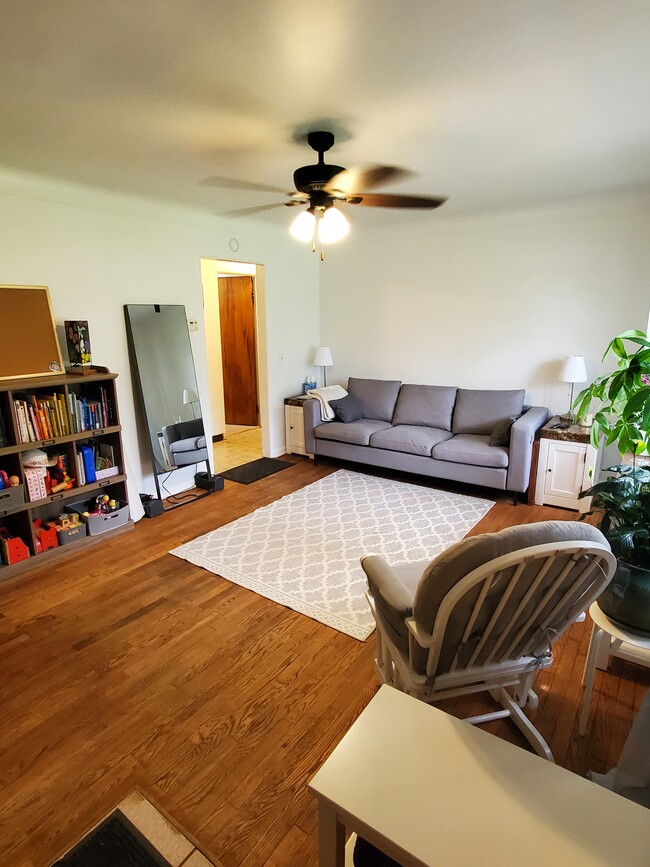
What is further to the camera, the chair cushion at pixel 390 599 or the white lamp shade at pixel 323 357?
the white lamp shade at pixel 323 357

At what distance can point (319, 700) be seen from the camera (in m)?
2.00

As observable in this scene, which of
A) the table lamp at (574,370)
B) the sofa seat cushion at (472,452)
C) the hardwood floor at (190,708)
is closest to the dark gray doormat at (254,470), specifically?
the sofa seat cushion at (472,452)

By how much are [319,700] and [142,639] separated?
100 centimetres

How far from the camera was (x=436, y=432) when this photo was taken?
4547 mm

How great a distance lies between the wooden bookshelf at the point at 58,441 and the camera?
114 inches

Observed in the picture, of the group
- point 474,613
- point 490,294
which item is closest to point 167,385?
point 490,294

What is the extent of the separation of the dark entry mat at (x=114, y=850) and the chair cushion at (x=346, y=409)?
3.79 m

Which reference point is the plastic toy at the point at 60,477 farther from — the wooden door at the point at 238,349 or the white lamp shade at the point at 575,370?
the white lamp shade at the point at 575,370

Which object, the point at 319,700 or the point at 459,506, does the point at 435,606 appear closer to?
the point at 319,700

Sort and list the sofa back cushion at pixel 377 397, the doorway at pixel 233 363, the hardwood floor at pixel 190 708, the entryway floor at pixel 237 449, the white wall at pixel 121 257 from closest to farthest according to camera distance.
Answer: the hardwood floor at pixel 190 708
the white wall at pixel 121 257
the sofa back cushion at pixel 377 397
the entryway floor at pixel 237 449
the doorway at pixel 233 363

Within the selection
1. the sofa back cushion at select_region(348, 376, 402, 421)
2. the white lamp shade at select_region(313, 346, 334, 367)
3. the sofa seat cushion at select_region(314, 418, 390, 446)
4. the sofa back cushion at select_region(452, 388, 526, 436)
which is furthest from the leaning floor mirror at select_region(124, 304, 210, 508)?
the sofa back cushion at select_region(452, 388, 526, 436)

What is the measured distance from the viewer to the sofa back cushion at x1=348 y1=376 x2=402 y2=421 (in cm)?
503

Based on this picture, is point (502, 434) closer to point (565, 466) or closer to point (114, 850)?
point (565, 466)

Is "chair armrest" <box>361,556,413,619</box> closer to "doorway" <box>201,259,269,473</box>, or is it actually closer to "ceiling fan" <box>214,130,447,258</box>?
"ceiling fan" <box>214,130,447,258</box>
